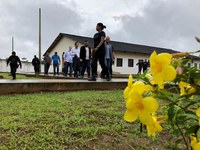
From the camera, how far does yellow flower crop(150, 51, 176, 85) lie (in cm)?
83

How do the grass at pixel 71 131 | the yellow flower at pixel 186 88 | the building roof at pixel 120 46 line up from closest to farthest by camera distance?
1. the yellow flower at pixel 186 88
2. the grass at pixel 71 131
3. the building roof at pixel 120 46

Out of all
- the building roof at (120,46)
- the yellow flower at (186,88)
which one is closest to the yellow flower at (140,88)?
the yellow flower at (186,88)

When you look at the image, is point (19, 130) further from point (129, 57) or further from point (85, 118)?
point (129, 57)

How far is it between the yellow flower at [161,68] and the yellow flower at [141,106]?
62 millimetres

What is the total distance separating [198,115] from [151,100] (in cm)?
17

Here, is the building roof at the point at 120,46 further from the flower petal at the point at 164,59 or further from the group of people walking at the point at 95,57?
the flower petal at the point at 164,59

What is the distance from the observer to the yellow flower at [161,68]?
2.71 feet

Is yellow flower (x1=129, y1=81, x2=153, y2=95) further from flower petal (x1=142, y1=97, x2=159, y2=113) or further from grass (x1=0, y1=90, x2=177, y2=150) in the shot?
grass (x1=0, y1=90, x2=177, y2=150)

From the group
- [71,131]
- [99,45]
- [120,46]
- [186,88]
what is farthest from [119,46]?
[186,88]

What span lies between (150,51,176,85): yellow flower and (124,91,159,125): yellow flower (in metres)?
0.06

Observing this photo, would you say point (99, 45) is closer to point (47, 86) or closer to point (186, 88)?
point (47, 86)

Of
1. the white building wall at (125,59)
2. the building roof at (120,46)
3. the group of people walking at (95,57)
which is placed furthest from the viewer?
the white building wall at (125,59)

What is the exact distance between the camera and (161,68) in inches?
33.2

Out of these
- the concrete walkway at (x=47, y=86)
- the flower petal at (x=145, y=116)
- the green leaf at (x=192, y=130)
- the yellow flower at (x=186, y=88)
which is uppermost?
the yellow flower at (x=186, y=88)
